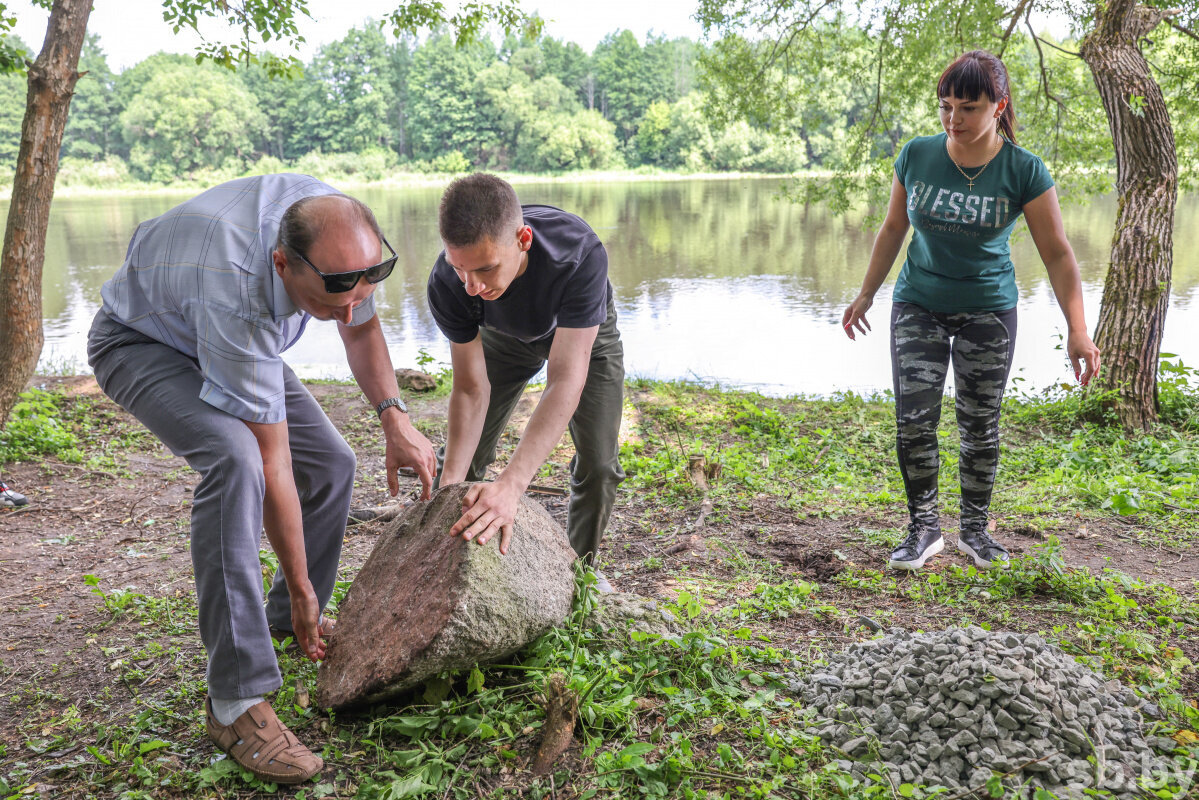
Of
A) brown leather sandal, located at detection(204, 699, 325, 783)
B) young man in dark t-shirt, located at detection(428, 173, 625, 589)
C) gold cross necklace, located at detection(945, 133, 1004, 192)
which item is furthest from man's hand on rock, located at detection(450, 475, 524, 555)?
gold cross necklace, located at detection(945, 133, 1004, 192)

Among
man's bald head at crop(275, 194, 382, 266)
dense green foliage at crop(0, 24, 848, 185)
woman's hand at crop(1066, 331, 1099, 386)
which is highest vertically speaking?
dense green foliage at crop(0, 24, 848, 185)

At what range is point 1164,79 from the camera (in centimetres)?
784

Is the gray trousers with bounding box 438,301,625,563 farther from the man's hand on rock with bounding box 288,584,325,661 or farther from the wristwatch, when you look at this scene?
the man's hand on rock with bounding box 288,584,325,661

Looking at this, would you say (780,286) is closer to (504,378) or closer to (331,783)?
(504,378)

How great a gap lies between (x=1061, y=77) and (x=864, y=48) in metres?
2.12

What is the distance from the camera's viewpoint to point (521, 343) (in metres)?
3.32

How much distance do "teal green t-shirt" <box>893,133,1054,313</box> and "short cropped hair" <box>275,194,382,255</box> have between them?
243 cm

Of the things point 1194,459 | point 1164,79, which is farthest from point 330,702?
point 1164,79

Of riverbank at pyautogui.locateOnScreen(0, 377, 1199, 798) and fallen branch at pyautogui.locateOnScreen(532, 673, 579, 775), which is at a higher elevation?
fallen branch at pyautogui.locateOnScreen(532, 673, 579, 775)

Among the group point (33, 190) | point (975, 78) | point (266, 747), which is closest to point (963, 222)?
point (975, 78)

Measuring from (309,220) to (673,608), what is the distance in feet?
6.33

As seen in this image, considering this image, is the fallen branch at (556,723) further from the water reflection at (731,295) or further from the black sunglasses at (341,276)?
the water reflection at (731,295)

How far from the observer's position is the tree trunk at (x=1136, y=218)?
19.9ft

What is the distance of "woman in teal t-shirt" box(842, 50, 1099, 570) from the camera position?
336 cm
